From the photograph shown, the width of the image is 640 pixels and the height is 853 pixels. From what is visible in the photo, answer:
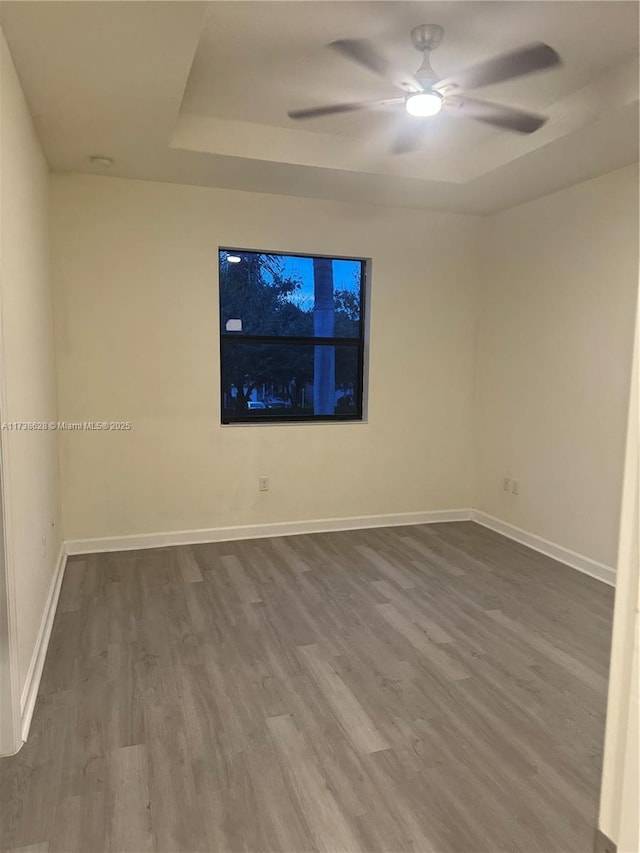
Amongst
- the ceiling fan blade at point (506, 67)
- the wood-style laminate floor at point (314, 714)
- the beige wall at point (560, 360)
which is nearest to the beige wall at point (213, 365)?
the beige wall at point (560, 360)

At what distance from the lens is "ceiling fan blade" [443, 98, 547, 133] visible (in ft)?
9.58

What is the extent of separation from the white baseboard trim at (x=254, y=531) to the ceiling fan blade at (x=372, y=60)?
9.77 feet


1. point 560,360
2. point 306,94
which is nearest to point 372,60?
point 306,94

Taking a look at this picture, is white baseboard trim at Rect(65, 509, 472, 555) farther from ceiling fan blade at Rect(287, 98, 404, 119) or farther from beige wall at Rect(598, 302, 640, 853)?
beige wall at Rect(598, 302, 640, 853)

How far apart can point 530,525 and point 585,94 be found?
277 cm

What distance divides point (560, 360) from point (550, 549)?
1325 mm

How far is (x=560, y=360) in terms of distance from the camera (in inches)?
152

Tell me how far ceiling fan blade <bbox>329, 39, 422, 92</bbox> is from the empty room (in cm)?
2

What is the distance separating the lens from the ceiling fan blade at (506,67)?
2.46m

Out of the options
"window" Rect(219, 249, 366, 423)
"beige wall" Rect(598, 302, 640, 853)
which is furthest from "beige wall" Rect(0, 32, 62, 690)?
"beige wall" Rect(598, 302, 640, 853)

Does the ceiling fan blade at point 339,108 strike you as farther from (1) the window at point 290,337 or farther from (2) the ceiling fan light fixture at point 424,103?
(1) the window at point 290,337

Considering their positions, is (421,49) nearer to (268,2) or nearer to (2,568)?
(268,2)

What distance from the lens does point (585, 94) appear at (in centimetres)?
277

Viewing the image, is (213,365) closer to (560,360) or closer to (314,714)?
(560,360)
